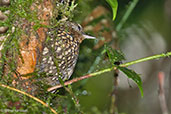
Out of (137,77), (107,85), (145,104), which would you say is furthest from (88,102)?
(137,77)

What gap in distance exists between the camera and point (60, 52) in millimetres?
1343

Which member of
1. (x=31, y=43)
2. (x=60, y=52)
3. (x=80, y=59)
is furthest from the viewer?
(x=80, y=59)

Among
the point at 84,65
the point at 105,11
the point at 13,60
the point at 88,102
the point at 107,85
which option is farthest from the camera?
the point at 107,85

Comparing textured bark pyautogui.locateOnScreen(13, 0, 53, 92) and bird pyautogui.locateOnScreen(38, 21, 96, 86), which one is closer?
textured bark pyautogui.locateOnScreen(13, 0, 53, 92)

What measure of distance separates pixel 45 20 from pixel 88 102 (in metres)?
2.48

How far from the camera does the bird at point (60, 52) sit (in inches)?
46.5

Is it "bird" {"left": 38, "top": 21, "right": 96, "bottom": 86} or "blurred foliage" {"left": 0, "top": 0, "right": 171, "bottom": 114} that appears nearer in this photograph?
"blurred foliage" {"left": 0, "top": 0, "right": 171, "bottom": 114}

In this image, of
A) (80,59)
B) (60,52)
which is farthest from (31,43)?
(80,59)

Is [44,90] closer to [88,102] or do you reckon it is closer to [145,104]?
[88,102]

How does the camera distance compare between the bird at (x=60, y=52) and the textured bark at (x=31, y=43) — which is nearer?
the textured bark at (x=31, y=43)

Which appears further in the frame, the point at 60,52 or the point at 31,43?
the point at 60,52

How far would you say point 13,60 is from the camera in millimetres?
1024

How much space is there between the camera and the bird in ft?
3.88

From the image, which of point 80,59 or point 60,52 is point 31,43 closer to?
point 60,52
